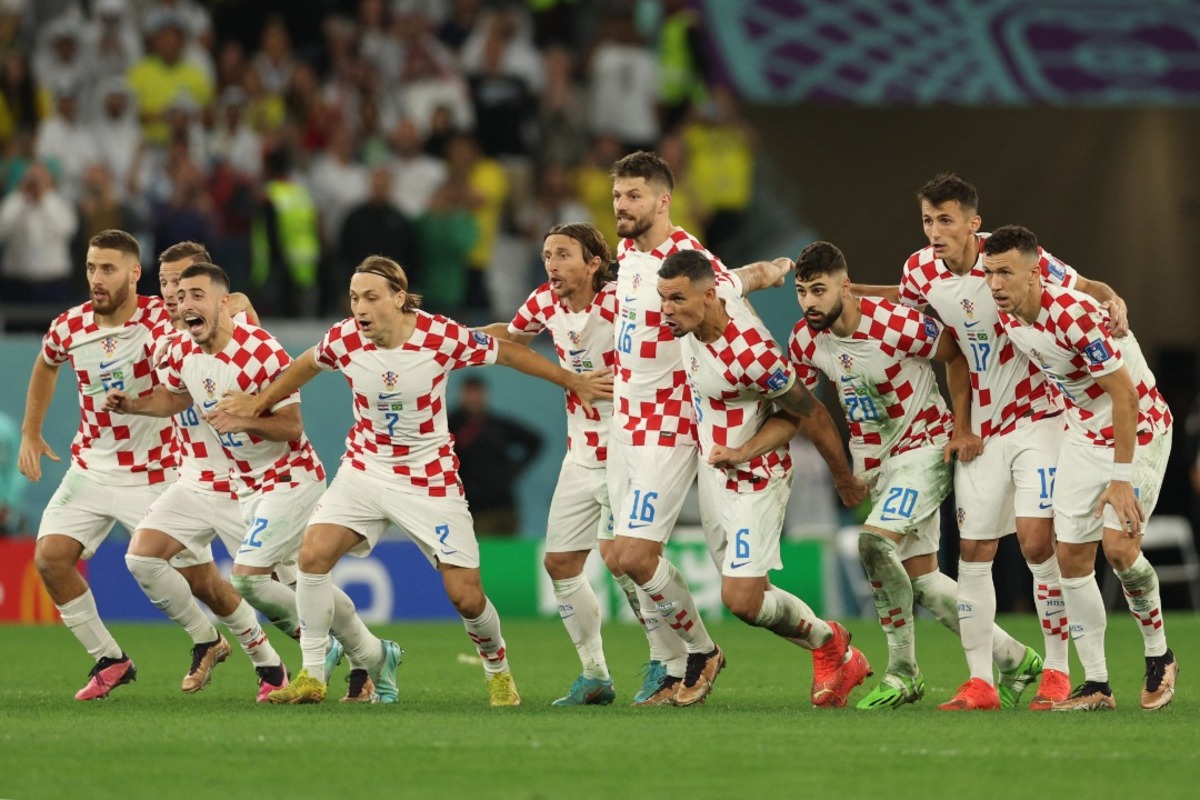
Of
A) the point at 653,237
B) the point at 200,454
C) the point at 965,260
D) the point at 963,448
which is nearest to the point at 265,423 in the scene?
the point at 200,454

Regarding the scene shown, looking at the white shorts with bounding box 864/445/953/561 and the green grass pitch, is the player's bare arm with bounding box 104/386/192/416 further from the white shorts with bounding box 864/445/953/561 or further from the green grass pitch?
the white shorts with bounding box 864/445/953/561

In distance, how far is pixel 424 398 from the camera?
34.3ft

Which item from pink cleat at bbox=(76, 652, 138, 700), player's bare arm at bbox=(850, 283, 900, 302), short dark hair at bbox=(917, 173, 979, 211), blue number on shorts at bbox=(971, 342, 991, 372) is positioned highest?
short dark hair at bbox=(917, 173, 979, 211)

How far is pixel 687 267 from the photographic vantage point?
10.0 metres

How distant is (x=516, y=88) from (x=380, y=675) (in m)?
11.5

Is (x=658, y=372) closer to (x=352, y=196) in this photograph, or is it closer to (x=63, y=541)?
(x=63, y=541)

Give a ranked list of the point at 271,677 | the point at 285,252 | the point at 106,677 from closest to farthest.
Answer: the point at 271,677
the point at 106,677
the point at 285,252

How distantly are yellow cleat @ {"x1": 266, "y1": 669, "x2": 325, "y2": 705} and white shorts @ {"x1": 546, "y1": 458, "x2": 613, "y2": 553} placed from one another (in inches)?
56.4

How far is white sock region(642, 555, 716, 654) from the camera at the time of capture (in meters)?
10.5

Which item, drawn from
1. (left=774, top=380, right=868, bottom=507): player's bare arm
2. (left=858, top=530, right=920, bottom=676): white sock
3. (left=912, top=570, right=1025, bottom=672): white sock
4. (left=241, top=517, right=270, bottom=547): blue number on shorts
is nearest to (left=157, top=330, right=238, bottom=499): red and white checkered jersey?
(left=241, top=517, right=270, bottom=547): blue number on shorts

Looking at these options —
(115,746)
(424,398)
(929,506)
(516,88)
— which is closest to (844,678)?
(929,506)

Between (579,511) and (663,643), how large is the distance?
0.82 m

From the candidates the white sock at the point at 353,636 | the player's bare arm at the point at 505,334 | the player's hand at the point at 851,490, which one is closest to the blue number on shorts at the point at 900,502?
the player's hand at the point at 851,490

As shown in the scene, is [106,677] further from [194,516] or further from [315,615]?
[315,615]
